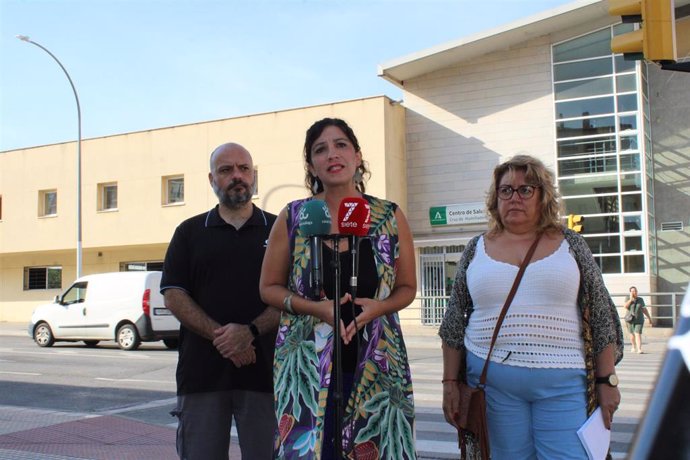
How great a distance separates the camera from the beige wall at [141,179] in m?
27.0

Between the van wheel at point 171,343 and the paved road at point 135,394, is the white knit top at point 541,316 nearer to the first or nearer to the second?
the paved road at point 135,394

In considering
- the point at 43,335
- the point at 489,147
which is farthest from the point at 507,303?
the point at 489,147

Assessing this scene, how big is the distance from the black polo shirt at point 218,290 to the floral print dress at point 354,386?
72 cm

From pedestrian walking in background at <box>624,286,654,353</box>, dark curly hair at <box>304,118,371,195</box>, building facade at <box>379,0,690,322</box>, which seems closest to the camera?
dark curly hair at <box>304,118,371,195</box>

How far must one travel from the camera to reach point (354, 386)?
289cm

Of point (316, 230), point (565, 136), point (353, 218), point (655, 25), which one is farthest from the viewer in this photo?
point (565, 136)

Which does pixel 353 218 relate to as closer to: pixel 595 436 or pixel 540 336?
pixel 540 336

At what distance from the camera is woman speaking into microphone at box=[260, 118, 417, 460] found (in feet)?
9.32

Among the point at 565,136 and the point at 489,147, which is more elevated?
the point at 565,136

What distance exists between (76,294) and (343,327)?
18415 mm

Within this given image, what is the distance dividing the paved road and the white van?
49 centimetres

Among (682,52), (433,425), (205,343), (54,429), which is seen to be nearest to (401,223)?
(205,343)

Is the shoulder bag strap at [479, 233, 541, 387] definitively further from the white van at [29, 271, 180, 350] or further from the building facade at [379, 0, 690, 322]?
the building facade at [379, 0, 690, 322]

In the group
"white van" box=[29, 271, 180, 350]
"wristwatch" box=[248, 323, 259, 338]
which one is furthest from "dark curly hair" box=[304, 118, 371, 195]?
"white van" box=[29, 271, 180, 350]
